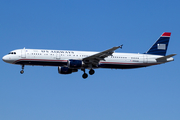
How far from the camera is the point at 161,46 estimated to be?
210ft

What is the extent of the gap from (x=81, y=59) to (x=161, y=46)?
1629 cm

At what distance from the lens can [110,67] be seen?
5916cm

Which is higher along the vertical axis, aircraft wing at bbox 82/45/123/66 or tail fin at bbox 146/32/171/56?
tail fin at bbox 146/32/171/56

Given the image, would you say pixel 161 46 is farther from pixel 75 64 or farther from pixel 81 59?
pixel 75 64

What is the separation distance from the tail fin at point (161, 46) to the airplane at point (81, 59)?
2.45ft

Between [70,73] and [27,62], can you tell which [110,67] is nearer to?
[70,73]

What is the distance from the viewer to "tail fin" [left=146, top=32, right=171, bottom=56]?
63.2 m

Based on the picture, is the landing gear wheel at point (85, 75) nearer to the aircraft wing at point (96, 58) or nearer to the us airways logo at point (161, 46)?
the aircraft wing at point (96, 58)

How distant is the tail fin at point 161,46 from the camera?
6325 centimetres

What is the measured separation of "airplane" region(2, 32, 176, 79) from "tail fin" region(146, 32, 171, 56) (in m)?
0.75

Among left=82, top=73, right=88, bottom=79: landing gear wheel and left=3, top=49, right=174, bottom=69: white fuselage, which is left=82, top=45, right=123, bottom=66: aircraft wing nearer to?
left=3, top=49, right=174, bottom=69: white fuselage

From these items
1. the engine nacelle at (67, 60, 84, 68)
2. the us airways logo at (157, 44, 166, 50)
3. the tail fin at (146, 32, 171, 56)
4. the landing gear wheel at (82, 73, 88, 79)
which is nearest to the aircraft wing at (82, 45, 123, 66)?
the engine nacelle at (67, 60, 84, 68)

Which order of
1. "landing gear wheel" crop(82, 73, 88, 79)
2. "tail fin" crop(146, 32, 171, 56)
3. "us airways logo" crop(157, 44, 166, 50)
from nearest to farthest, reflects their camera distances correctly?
"landing gear wheel" crop(82, 73, 88, 79) → "tail fin" crop(146, 32, 171, 56) → "us airways logo" crop(157, 44, 166, 50)

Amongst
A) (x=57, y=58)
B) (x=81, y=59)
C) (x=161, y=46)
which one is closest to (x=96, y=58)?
(x=81, y=59)
